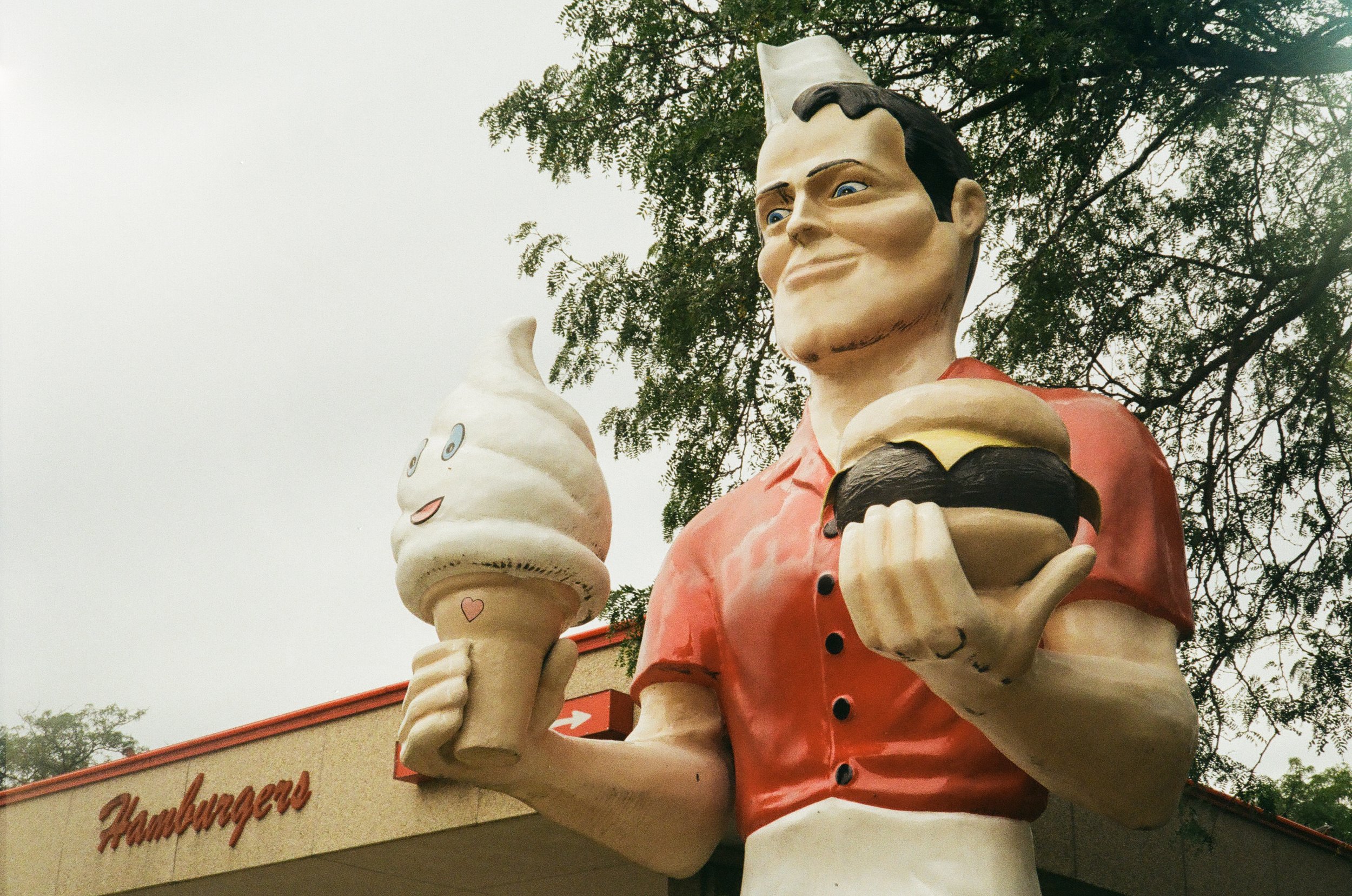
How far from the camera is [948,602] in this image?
160 centimetres

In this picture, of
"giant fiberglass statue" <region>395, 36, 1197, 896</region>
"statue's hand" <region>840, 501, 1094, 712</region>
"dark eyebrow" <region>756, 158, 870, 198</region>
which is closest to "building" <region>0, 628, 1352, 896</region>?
"giant fiberglass statue" <region>395, 36, 1197, 896</region>

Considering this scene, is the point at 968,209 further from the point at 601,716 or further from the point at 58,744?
the point at 58,744

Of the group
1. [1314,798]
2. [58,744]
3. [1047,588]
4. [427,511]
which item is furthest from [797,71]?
[58,744]

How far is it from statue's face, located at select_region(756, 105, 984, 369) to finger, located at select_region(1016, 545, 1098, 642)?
2.98ft

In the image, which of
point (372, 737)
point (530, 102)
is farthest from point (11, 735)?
point (530, 102)

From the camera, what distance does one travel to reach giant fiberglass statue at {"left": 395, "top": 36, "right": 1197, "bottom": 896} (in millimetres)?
1699

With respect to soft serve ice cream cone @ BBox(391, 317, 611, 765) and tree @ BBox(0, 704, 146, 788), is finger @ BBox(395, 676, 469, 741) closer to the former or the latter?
soft serve ice cream cone @ BBox(391, 317, 611, 765)

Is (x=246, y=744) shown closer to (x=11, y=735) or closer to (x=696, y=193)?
(x=696, y=193)

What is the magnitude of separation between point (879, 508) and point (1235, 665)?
4.27 m

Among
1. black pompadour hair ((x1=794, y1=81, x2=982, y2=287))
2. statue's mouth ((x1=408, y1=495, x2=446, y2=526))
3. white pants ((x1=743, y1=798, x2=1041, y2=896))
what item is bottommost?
white pants ((x1=743, y1=798, x2=1041, y2=896))

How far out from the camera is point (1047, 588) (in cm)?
169

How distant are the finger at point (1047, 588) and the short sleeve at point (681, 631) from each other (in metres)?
0.94

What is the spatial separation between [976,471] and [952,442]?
0.16 feet

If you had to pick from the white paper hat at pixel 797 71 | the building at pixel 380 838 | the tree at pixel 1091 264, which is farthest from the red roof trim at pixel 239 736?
the white paper hat at pixel 797 71
